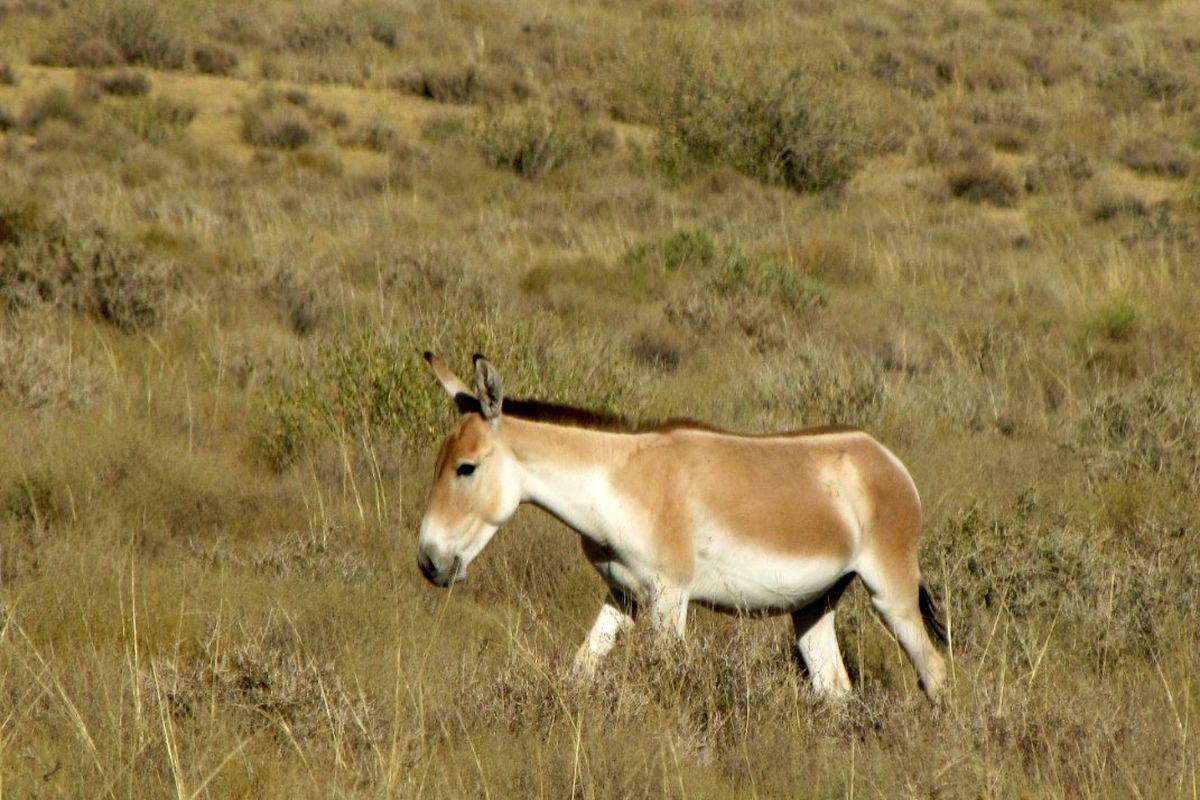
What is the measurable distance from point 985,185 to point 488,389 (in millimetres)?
17245

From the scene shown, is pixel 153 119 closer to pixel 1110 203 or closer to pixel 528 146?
pixel 528 146

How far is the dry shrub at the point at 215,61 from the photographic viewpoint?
94.7ft

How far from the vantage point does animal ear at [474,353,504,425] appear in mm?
5188

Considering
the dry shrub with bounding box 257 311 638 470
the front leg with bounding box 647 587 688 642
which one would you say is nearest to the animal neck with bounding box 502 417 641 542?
the front leg with bounding box 647 587 688 642

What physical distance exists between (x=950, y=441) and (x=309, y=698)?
544cm

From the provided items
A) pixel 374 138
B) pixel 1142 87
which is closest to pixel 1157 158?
pixel 1142 87

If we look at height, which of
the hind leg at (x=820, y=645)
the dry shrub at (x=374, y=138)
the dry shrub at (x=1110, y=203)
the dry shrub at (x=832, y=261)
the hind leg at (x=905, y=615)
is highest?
the hind leg at (x=905, y=615)

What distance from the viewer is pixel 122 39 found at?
93.7 feet

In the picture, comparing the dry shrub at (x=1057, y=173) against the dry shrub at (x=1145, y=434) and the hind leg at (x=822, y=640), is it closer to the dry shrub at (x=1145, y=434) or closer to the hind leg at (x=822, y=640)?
the dry shrub at (x=1145, y=434)

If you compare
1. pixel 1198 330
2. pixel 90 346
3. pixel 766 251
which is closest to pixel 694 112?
pixel 766 251

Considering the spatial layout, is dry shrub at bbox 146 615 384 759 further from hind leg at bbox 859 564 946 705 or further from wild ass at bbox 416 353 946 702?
hind leg at bbox 859 564 946 705

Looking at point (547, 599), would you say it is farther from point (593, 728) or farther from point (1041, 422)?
point (1041, 422)

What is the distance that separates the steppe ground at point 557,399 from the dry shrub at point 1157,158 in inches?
5.4

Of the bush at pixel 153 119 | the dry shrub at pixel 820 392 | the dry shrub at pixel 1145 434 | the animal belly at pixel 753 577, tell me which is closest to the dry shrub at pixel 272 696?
the animal belly at pixel 753 577
